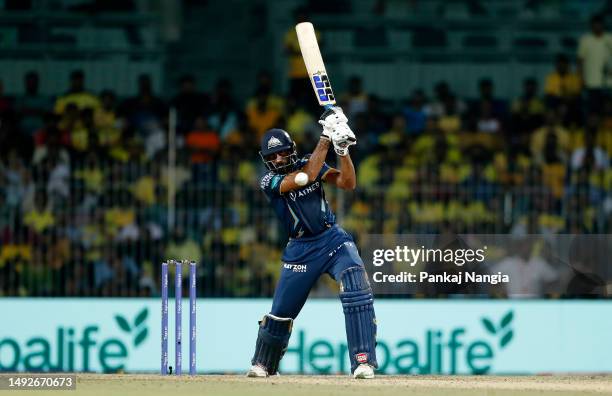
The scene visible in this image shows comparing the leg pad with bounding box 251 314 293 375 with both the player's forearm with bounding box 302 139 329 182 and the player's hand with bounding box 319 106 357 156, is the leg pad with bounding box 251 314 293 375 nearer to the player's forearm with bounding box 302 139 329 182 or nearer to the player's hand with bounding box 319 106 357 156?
the player's forearm with bounding box 302 139 329 182

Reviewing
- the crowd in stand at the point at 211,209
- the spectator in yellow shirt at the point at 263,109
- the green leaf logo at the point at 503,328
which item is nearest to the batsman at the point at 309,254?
the green leaf logo at the point at 503,328

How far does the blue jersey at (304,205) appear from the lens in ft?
34.9

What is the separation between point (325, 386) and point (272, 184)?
1502mm

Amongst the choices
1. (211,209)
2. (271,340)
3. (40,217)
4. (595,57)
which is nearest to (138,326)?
(211,209)

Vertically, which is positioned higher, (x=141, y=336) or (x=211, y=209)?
(x=211, y=209)

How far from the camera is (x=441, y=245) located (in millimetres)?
12453

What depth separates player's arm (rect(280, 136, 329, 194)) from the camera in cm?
1042

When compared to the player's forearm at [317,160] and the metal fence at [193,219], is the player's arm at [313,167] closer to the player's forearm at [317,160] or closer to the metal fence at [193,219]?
the player's forearm at [317,160]

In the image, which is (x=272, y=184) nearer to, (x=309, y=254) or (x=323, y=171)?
(x=323, y=171)

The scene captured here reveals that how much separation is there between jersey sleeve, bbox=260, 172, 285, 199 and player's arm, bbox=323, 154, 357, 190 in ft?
1.08

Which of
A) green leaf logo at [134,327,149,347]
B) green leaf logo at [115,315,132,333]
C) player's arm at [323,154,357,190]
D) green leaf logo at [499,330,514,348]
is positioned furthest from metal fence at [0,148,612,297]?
player's arm at [323,154,357,190]

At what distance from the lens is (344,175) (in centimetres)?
1055

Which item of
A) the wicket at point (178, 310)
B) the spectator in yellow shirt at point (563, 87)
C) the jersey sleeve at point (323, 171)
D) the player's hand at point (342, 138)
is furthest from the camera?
the spectator in yellow shirt at point (563, 87)

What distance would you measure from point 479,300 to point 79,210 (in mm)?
3966
